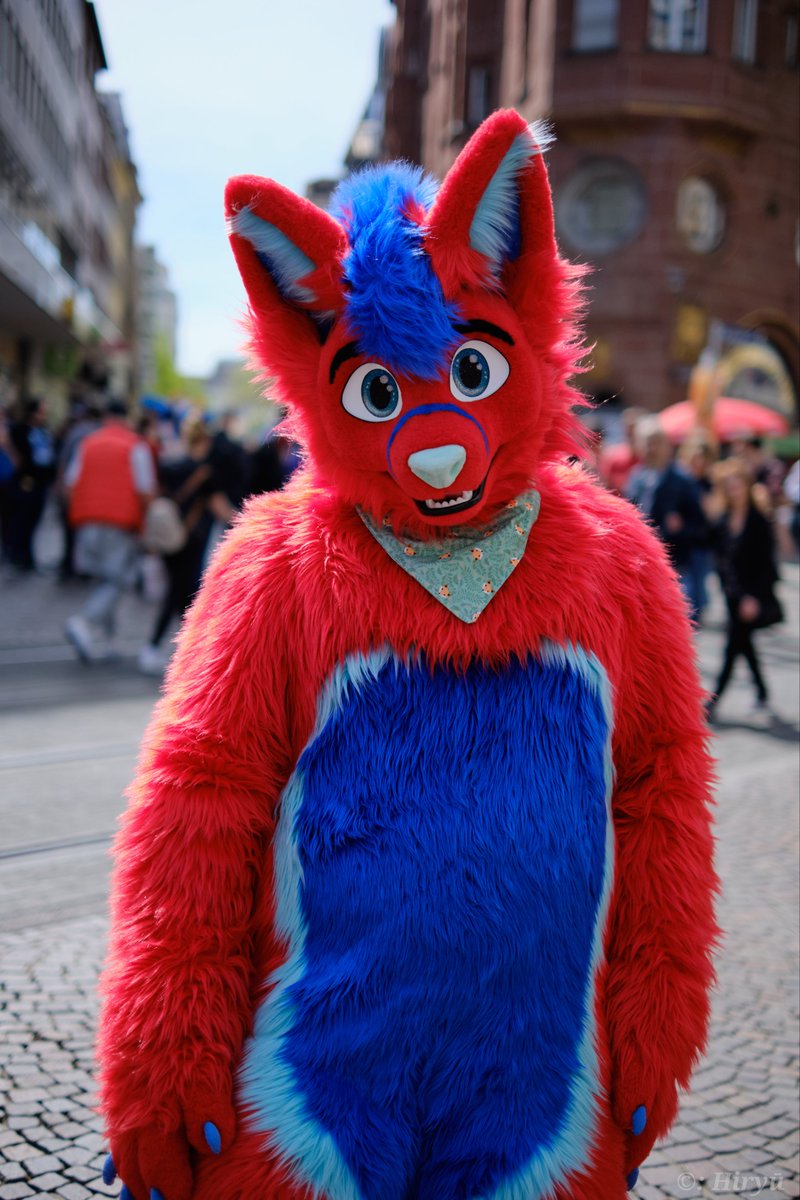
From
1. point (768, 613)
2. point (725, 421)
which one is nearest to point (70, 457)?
point (768, 613)

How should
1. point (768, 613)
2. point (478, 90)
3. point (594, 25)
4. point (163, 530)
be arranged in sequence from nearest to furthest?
1. point (768, 613)
2. point (163, 530)
3. point (594, 25)
4. point (478, 90)

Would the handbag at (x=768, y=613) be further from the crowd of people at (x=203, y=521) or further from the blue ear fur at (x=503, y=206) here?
the blue ear fur at (x=503, y=206)

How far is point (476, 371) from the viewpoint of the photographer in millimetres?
1690

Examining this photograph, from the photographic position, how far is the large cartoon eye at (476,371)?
1675 millimetres

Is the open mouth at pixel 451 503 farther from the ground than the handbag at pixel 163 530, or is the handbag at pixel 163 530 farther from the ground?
the open mouth at pixel 451 503

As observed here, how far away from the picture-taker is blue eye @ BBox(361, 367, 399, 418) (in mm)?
1679

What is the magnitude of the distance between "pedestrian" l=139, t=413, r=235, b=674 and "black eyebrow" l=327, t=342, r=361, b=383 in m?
6.41

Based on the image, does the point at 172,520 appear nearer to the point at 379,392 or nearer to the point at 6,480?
the point at 6,480

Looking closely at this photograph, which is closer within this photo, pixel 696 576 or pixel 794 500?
pixel 696 576

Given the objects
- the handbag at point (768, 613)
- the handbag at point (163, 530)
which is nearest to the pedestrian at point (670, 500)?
the handbag at point (768, 613)

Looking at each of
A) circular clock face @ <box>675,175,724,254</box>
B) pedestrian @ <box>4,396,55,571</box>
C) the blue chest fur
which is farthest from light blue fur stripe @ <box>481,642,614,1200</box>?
circular clock face @ <box>675,175,724,254</box>

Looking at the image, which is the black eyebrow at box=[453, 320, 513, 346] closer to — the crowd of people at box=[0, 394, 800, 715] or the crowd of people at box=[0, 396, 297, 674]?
the crowd of people at box=[0, 394, 800, 715]

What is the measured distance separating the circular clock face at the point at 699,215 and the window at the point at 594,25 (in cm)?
370

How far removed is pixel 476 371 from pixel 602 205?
89.9ft
